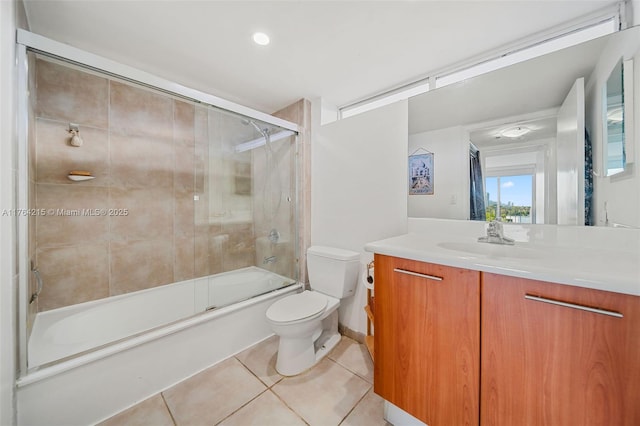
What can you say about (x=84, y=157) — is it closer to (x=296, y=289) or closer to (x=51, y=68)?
(x=51, y=68)

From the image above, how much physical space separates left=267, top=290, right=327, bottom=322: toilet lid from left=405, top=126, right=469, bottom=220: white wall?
0.97 m

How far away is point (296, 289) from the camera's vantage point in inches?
83.8

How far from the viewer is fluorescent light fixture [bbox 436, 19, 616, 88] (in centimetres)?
116

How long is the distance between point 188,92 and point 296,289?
183cm

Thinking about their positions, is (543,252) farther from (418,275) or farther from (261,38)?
(261,38)

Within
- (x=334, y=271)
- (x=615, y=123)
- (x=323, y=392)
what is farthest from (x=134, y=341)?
(x=615, y=123)

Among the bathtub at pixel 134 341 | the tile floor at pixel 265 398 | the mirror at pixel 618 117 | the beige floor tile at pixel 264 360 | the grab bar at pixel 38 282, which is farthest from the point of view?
the beige floor tile at pixel 264 360

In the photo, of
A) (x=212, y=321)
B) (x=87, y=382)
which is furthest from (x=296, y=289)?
(x=87, y=382)

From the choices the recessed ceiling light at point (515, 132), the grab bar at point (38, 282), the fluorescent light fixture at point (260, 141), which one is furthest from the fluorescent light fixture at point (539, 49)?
the grab bar at point (38, 282)

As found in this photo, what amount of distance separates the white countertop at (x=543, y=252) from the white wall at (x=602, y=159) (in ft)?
0.24

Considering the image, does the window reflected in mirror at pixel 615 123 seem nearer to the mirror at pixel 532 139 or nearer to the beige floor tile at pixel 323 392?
the mirror at pixel 532 139

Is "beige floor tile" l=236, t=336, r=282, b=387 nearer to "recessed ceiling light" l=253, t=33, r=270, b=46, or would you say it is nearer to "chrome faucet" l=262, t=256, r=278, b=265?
"chrome faucet" l=262, t=256, r=278, b=265

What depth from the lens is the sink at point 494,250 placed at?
101 centimetres

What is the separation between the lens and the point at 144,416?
1.18 m
